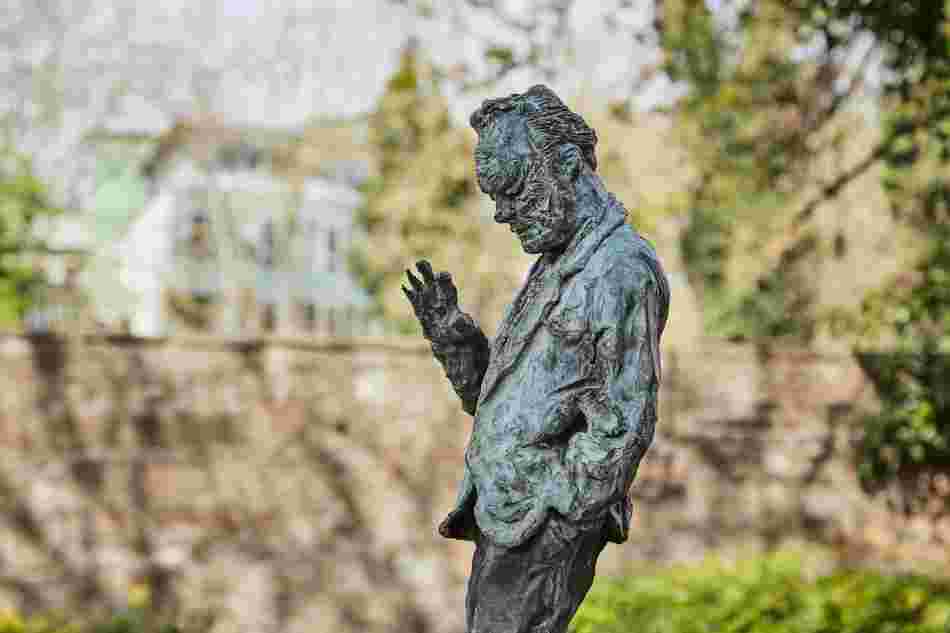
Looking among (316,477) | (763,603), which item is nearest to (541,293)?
(763,603)

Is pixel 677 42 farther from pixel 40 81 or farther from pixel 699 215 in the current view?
pixel 40 81

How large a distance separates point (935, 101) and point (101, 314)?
12.3 metres

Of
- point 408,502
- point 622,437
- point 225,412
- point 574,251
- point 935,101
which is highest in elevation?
point 935,101

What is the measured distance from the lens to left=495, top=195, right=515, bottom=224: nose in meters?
3.09

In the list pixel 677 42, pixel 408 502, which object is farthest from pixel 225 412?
pixel 677 42

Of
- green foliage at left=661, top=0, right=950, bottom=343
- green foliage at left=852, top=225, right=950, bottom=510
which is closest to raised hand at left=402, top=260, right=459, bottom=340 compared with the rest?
green foliage at left=661, top=0, right=950, bottom=343

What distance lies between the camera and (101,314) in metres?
17.2

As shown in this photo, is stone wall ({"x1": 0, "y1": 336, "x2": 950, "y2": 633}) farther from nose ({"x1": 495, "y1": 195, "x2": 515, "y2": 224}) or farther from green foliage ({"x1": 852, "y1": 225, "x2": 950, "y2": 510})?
nose ({"x1": 495, "y1": 195, "x2": 515, "y2": 224})

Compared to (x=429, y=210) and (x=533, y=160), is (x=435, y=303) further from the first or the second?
(x=429, y=210)

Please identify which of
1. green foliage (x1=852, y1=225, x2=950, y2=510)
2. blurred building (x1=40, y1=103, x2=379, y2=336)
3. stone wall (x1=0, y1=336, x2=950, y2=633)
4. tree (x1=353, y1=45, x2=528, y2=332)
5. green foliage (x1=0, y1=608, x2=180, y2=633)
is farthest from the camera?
blurred building (x1=40, y1=103, x2=379, y2=336)

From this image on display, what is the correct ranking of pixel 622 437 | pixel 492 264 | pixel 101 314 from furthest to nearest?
pixel 101 314 → pixel 492 264 → pixel 622 437

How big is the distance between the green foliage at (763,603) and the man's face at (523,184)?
3.76 metres

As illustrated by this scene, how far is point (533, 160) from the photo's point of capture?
9.98 feet

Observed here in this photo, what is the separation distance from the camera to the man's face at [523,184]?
3.04 metres
